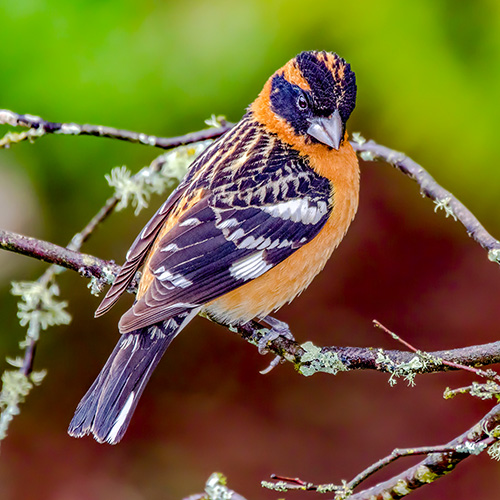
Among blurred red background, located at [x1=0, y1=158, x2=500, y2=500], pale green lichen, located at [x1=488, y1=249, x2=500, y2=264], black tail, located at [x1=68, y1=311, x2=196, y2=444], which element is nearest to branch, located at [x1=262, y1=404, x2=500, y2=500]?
pale green lichen, located at [x1=488, y1=249, x2=500, y2=264]

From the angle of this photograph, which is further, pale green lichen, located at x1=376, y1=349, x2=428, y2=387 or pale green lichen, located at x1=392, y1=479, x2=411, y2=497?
pale green lichen, located at x1=376, y1=349, x2=428, y2=387

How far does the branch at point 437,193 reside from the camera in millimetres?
3180

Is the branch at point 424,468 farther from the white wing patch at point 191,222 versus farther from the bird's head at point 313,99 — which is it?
the bird's head at point 313,99

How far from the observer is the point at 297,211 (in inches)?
141

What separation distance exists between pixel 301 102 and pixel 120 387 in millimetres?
1594

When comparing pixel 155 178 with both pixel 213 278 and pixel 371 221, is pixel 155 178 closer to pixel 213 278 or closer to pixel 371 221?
pixel 213 278

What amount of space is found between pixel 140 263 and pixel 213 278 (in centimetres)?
38

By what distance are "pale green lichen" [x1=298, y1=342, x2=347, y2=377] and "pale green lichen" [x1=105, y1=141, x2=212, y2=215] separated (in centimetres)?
124

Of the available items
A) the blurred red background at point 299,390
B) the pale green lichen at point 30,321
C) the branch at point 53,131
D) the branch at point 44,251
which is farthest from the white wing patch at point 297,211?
the blurred red background at point 299,390

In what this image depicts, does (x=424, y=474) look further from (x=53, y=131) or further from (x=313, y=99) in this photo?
(x=53, y=131)

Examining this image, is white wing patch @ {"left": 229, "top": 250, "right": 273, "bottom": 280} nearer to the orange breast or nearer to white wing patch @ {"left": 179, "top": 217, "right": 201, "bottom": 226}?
the orange breast

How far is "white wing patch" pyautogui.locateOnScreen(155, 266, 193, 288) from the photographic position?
3.30 meters

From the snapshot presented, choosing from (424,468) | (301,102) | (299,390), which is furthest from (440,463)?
(299,390)

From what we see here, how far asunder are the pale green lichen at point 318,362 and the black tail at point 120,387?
559 millimetres
